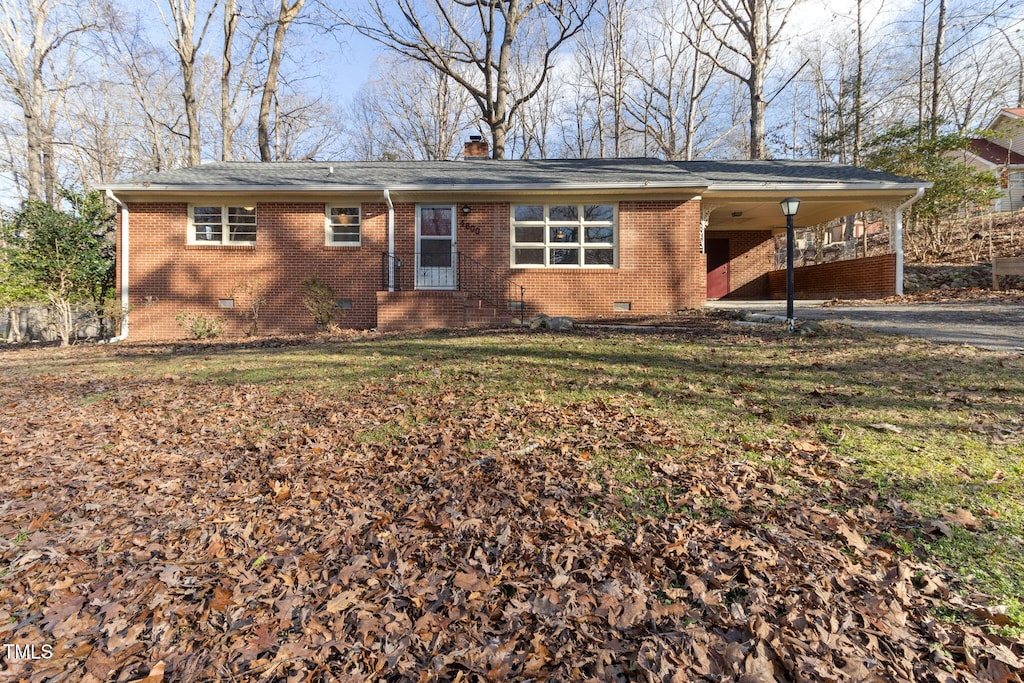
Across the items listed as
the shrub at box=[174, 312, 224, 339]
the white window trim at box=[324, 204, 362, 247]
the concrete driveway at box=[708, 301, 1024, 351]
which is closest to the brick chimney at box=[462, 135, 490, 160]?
the white window trim at box=[324, 204, 362, 247]

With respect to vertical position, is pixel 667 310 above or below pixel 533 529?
above

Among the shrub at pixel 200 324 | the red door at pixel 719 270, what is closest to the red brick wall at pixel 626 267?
the red door at pixel 719 270

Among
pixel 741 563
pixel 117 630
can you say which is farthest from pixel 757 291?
pixel 117 630

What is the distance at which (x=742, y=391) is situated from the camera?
4.48m

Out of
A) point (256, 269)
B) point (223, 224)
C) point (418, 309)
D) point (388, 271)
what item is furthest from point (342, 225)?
point (418, 309)

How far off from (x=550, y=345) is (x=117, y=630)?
562 cm

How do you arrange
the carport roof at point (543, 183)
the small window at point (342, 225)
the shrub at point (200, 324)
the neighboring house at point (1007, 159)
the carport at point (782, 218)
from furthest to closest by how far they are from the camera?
the neighboring house at point (1007, 159) → the small window at point (342, 225) → the carport at point (782, 218) → the carport roof at point (543, 183) → the shrub at point (200, 324)

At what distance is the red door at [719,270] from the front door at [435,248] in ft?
30.6

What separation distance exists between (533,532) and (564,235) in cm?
968

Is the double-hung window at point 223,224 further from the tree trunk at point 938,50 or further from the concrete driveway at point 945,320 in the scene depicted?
the tree trunk at point 938,50

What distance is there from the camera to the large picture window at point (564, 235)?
1123cm

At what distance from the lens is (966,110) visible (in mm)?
Result: 23672

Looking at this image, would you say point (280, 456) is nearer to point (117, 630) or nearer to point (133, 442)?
point (133, 442)

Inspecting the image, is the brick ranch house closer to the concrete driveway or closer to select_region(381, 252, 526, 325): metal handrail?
select_region(381, 252, 526, 325): metal handrail
